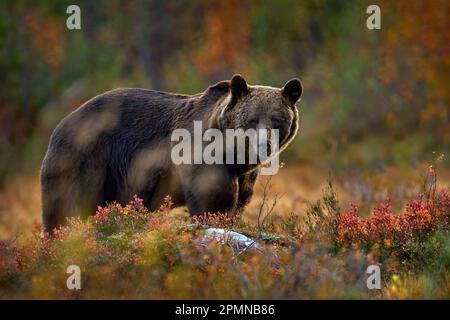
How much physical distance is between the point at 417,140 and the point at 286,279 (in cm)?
1302

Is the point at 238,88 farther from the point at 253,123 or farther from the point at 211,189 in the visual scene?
the point at 211,189

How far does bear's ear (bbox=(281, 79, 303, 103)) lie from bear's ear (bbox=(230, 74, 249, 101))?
0.37 meters

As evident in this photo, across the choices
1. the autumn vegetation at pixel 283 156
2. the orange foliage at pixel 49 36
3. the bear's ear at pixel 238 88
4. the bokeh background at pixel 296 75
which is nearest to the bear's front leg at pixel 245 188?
the autumn vegetation at pixel 283 156

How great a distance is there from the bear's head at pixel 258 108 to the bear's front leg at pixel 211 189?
1.39 ft

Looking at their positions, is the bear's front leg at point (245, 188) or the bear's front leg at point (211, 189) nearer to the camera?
the bear's front leg at point (211, 189)

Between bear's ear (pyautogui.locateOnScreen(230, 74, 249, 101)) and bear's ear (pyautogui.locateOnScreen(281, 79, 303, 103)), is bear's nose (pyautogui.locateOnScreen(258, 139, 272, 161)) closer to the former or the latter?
bear's ear (pyautogui.locateOnScreen(230, 74, 249, 101))

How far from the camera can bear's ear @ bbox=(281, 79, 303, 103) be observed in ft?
23.8

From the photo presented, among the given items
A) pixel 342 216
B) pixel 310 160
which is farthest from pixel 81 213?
pixel 310 160

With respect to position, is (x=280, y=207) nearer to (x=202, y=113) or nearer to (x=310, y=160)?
(x=202, y=113)

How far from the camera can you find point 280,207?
10.9 meters

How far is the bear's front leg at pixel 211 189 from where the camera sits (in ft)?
23.0

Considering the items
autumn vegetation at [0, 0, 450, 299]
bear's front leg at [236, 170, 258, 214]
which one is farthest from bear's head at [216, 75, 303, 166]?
autumn vegetation at [0, 0, 450, 299]

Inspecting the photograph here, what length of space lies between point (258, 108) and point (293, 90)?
1.55 feet

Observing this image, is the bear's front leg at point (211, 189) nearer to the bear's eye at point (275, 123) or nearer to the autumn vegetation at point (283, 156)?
the autumn vegetation at point (283, 156)
